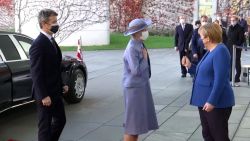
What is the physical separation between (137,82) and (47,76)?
102 centimetres

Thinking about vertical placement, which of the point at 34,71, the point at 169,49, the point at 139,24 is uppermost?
the point at 139,24

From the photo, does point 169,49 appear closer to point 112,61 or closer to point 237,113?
point 112,61

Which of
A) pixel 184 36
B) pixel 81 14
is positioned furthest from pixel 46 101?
pixel 81 14

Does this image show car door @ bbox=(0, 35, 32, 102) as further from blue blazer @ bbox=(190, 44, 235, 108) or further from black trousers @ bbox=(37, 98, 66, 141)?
blue blazer @ bbox=(190, 44, 235, 108)

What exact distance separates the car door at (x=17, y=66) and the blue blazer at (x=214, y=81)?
144 inches

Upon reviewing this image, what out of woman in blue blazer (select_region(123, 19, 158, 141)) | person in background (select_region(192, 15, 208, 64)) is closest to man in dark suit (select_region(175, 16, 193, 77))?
person in background (select_region(192, 15, 208, 64))

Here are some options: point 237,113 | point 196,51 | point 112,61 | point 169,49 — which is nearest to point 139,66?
point 237,113

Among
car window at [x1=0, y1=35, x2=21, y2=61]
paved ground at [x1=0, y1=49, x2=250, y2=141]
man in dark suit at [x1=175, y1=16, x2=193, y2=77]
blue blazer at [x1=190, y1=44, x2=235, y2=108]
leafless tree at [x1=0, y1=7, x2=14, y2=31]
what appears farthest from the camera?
leafless tree at [x1=0, y1=7, x2=14, y2=31]

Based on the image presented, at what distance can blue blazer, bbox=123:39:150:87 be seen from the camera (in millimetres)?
5594

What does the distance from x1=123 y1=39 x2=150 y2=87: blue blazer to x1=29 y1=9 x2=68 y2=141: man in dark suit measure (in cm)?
80

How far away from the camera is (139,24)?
569 cm

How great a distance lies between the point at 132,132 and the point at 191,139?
4.52 ft

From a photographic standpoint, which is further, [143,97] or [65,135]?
[65,135]

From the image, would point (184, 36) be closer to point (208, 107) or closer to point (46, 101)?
point (46, 101)
